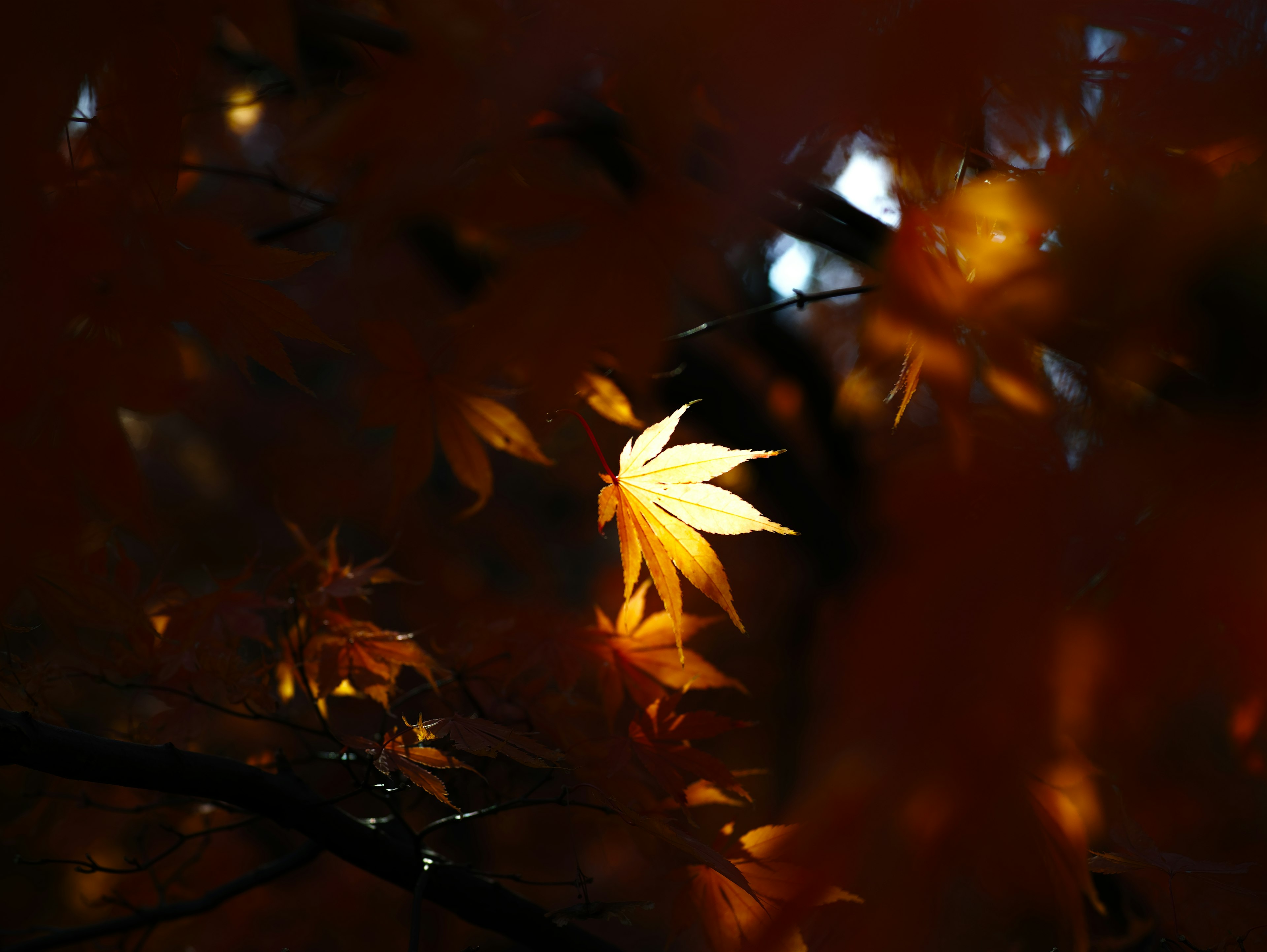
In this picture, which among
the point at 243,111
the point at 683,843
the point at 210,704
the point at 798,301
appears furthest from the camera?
the point at 243,111

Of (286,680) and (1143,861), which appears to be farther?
(286,680)

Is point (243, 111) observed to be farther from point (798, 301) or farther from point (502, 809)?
point (502, 809)

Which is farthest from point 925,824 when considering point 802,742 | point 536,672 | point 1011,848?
point 536,672

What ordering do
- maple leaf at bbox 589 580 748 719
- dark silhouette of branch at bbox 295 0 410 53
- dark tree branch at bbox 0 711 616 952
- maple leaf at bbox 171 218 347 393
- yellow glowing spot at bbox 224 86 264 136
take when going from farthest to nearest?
yellow glowing spot at bbox 224 86 264 136 → maple leaf at bbox 589 580 748 719 → dark silhouette of branch at bbox 295 0 410 53 → maple leaf at bbox 171 218 347 393 → dark tree branch at bbox 0 711 616 952

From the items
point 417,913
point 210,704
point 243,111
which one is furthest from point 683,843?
point 243,111

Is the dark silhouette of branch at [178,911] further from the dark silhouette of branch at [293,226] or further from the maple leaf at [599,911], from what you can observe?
the dark silhouette of branch at [293,226]

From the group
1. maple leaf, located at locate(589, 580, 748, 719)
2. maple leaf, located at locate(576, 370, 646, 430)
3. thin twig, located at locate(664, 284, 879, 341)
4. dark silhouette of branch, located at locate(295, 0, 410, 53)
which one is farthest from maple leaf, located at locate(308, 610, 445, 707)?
dark silhouette of branch, located at locate(295, 0, 410, 53)

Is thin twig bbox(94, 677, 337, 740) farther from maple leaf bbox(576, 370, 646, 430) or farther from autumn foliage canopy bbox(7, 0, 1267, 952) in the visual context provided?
maple leaf bbox(576, 370, 646, 430)
